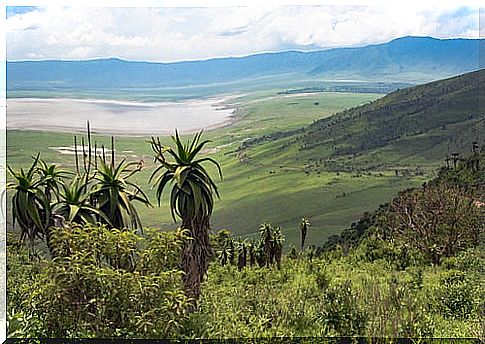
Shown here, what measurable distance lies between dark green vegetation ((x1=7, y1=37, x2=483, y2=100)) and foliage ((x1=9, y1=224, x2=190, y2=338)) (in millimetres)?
1385

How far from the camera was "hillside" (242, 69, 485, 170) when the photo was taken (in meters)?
6.19

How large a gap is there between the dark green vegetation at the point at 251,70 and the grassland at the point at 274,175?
190mm

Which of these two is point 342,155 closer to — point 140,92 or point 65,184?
point 140,92

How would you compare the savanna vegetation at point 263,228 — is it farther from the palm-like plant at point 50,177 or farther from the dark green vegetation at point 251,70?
the dark green vegetation at point 251,70

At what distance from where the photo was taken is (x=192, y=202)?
5473mm

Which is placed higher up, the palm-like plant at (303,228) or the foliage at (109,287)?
the palm-like plant at (303,228)

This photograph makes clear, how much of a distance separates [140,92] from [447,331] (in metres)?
2.70

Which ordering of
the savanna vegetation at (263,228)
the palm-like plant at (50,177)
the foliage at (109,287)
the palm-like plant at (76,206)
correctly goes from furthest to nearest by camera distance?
the palm-like plant at (50,177) < the palm-like plant at (76,206) < the savanna vegetation at (263,228) < the foliage at (109,287)

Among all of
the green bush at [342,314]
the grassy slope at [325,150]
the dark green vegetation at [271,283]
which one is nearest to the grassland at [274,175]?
the grassy slope at [325,150]

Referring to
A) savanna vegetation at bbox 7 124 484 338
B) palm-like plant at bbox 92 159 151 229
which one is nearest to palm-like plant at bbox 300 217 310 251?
savanna vegetation at bbox 7 124 484 338

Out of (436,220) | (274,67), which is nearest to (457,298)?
(436,220)

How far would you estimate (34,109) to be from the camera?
619 cm

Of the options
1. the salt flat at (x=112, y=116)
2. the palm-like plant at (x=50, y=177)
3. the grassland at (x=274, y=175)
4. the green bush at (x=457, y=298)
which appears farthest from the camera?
the salt flat at (x=112, y=116)

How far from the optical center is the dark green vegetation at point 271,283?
5215 millimetres
